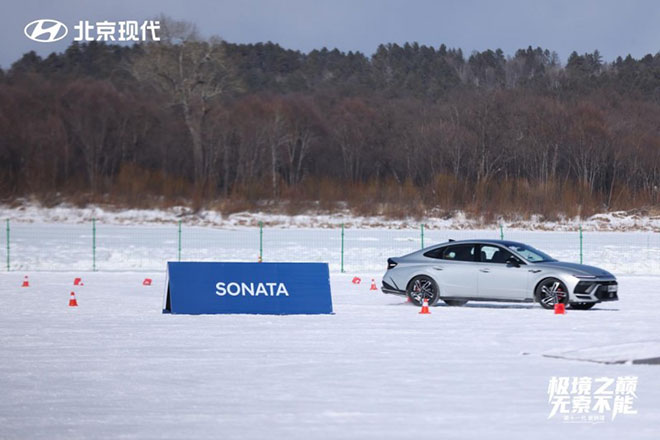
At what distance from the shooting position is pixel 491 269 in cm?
2112

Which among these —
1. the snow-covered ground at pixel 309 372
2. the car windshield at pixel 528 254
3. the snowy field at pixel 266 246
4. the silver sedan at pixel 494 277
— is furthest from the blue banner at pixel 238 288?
the snowy field at pixel 266 246

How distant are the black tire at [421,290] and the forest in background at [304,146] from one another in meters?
42.0

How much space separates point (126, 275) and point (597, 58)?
11392cm

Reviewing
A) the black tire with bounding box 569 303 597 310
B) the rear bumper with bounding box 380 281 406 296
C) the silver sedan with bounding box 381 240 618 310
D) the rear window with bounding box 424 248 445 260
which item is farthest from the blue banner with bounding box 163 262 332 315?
the black tire with bounding box 569 303 597 310

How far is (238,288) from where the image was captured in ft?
64.6

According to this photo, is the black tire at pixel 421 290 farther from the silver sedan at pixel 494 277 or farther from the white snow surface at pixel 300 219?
the white snow surface at pixel 300 219

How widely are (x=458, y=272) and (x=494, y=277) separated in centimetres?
82

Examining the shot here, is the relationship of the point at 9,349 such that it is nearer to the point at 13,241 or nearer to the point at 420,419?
the point at 420,419

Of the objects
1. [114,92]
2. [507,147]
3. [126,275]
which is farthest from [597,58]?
[126,275]

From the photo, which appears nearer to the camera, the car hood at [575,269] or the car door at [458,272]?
the car hood at [575,269]

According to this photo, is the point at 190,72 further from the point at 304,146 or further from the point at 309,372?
the point at 309,372

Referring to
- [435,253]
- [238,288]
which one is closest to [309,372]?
[238,288]

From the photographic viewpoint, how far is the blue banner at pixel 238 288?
19516 mm

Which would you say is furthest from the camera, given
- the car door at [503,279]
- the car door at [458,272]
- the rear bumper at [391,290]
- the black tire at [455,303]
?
the black tire at [455,303]
